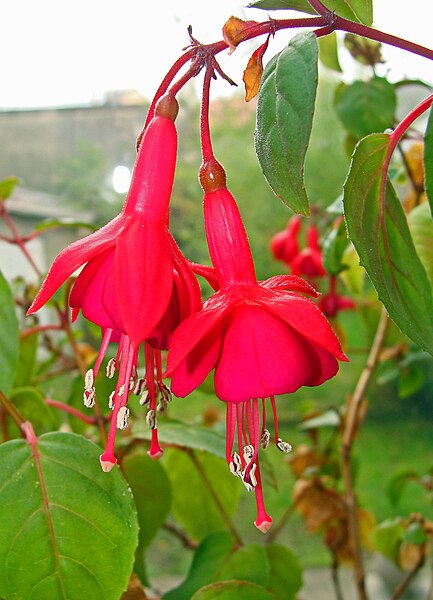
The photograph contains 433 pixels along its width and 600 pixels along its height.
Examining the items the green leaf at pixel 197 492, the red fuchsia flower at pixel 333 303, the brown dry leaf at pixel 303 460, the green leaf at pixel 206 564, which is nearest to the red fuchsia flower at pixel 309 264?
the red fuchsia flower at pixel 333 303

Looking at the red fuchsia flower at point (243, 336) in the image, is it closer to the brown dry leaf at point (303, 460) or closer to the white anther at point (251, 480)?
the white anther at point (251, 480)

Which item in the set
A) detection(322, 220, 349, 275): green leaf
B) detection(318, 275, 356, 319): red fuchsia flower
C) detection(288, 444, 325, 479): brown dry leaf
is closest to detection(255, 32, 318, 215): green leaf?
detection(322, 220, 349, 275): green leaf

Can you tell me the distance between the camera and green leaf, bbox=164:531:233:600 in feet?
1.49

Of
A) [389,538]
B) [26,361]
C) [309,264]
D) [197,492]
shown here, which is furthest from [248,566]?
Answer: [309,264]

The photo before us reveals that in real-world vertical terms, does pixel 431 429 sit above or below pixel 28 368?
below

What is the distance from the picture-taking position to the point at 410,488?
1.38m

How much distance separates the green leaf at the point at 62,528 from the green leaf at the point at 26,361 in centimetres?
30

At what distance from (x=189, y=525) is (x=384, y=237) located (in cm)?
42

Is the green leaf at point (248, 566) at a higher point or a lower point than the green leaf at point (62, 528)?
lower

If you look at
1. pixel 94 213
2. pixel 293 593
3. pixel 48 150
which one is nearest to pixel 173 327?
pixel 293 593

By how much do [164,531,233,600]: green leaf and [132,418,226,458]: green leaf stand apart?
0.09m

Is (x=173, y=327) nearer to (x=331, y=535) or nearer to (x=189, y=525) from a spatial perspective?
(x=189, y=525)

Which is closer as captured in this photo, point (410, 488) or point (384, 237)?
point (384, 237)

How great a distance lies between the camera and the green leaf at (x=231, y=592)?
1.14ft
